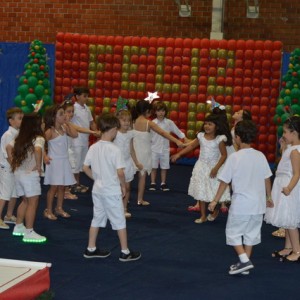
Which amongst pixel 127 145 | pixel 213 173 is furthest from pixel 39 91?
pixel 213 173

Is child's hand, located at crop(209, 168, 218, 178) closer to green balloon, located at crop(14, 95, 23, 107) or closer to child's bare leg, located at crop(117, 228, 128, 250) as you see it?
child's bare leg, located at crop(117, 228, 128, 250)

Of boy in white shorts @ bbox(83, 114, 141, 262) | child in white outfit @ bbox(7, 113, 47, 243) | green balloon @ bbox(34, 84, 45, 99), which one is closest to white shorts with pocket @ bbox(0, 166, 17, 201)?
child in white outfit @ bbox(7, 113, 47, 243)

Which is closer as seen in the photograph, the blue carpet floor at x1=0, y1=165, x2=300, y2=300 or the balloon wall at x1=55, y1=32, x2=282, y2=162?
the blue carpet floor at x1=0, y1=165, x2=300, y2=300

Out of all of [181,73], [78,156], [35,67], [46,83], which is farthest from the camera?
[181,73]

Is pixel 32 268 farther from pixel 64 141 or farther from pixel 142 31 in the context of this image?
pixel 142 31

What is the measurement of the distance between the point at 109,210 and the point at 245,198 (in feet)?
3.95

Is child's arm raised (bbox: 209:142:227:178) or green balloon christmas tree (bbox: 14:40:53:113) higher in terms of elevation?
green balloon christmas tree (bbox: 14:40:53:113)

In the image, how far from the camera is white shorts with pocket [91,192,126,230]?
6.21 meters

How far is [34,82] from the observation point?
40.9ft

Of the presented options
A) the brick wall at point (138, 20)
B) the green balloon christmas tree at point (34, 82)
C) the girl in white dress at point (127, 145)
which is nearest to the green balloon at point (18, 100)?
the green balloon christmas tree at point (34, 82)

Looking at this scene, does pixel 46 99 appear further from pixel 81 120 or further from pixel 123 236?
pixel 123 236

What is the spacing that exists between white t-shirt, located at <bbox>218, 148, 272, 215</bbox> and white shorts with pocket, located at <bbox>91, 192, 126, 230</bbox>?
0.96m

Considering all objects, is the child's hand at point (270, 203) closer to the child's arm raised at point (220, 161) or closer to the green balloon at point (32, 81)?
the child's arm raised at point (220, 161)

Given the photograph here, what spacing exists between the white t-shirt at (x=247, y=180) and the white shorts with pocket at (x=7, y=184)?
8.10 feet
